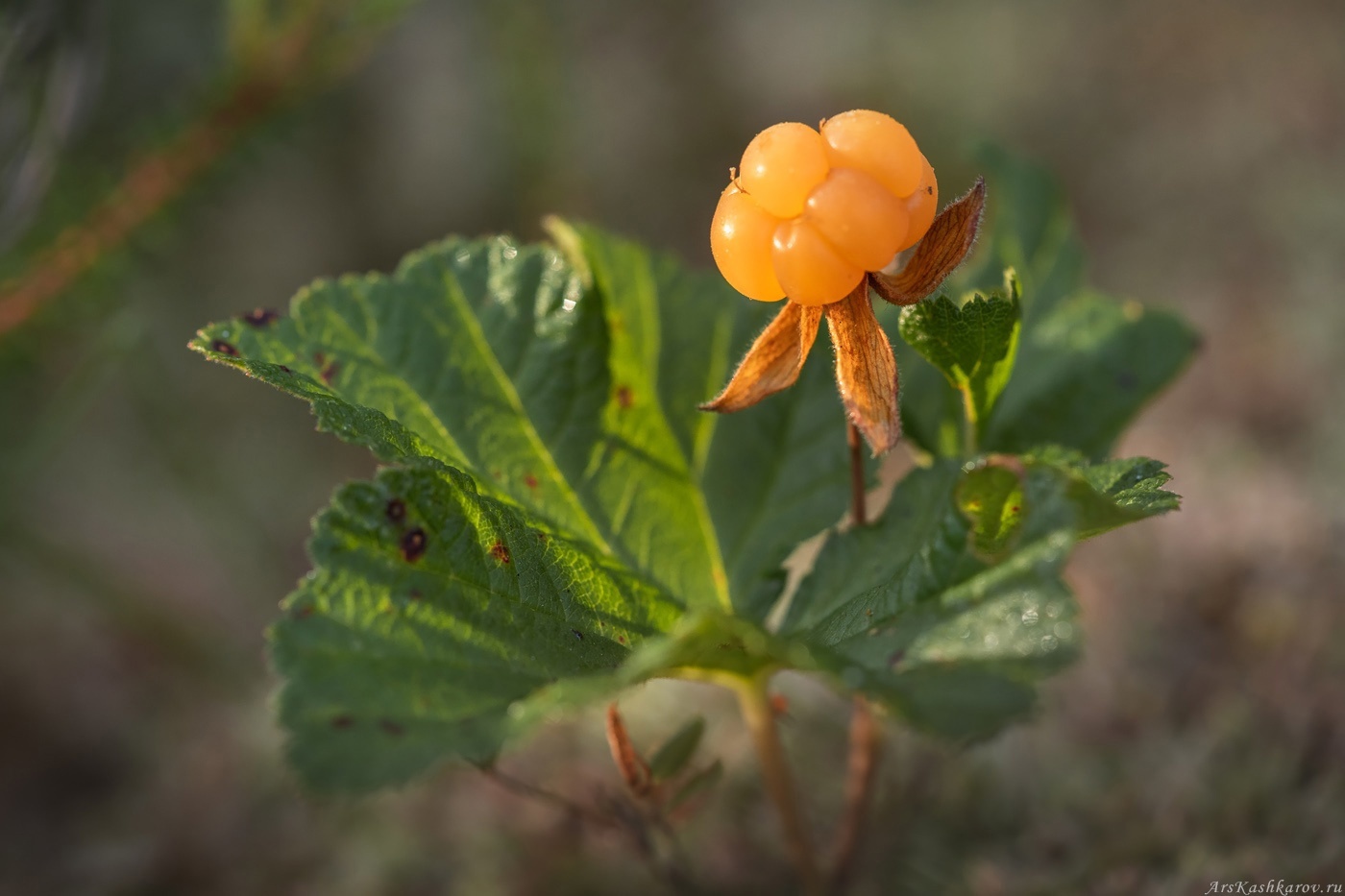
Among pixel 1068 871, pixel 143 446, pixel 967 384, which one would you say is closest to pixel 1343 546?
pixel 1068 871

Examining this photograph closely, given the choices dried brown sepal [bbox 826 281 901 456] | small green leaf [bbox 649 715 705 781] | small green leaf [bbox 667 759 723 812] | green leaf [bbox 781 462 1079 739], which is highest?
dried brown sepal [bbox 826 281 901 456]

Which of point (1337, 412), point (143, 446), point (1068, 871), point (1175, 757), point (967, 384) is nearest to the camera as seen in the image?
point (967, 384)

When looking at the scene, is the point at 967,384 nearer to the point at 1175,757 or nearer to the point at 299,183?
the point at 1175,757

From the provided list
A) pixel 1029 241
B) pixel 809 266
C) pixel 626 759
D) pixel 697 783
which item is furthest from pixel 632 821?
pixel 1029 241

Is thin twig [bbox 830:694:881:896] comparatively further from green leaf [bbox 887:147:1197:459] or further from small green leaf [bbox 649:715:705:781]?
green leaf [bbox 887:147:1197:459]

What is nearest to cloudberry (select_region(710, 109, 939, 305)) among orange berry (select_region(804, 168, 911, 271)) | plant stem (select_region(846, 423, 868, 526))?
orange berry (select_region(804, 168, 911, 271))
